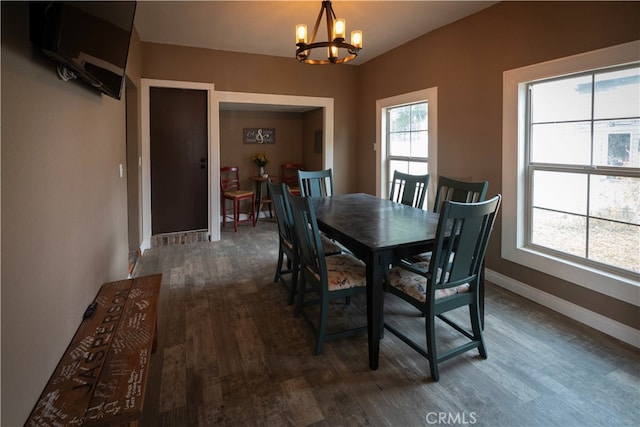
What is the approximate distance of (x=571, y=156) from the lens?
260cm

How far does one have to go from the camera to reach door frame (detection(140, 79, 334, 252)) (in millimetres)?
4191

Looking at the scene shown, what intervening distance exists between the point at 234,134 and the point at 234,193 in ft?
4.47

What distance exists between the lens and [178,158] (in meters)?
4.47

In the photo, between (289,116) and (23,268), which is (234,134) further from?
(23,268)

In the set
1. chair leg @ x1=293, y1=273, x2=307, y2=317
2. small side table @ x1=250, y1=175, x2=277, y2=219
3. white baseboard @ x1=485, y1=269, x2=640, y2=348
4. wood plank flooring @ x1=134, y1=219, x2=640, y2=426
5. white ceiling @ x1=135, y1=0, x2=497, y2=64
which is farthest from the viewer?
small side table @ x1=250, y1=175, x2=277, y2=219

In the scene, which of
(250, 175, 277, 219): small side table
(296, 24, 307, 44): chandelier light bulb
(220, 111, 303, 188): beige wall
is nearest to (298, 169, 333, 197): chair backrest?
(296, 24, 307, 44): chandelier light bulb

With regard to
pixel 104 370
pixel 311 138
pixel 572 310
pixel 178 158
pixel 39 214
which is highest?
pixel 311 138

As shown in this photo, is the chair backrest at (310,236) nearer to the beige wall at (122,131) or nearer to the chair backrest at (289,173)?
the beige wall at (122,131)

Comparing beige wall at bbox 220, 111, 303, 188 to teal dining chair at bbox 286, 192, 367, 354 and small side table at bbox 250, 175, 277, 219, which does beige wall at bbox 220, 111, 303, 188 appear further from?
teal dining chair at bbox 286, 192, 367, 354

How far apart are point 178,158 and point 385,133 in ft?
9.20

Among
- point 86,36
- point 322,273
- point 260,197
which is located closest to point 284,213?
point 322,273

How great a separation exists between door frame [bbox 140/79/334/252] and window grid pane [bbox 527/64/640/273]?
2924 mm

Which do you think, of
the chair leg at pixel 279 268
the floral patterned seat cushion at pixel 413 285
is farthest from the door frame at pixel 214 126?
the floral patterned seat cushion at pixel 413 285

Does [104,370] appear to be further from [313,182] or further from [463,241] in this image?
[313,182]
